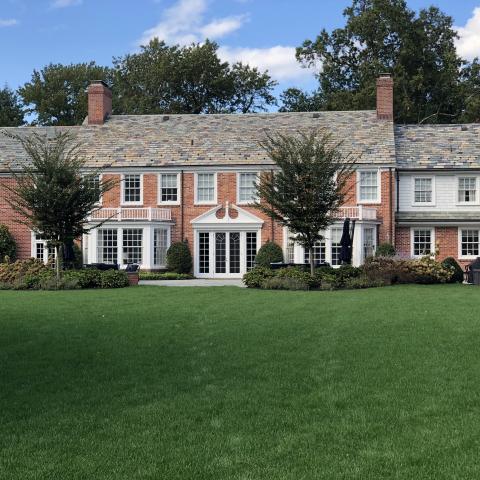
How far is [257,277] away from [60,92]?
1610 inches

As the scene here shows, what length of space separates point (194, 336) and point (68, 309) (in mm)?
5554

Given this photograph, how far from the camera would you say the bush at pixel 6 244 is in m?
34.9

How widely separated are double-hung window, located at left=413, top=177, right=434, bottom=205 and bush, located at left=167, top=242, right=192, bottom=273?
12138mm

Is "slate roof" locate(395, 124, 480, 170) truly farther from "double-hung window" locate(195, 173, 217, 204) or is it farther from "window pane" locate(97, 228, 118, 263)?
"window pane" locate(97, 228, 118, 263)

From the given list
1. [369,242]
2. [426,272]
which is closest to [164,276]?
[369,242]

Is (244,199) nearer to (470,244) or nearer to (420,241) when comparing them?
(420,241)

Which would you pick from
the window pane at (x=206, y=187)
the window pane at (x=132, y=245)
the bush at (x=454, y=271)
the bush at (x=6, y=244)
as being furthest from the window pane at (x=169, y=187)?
the bush at (x=454, y=271)

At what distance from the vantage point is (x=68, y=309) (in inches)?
662

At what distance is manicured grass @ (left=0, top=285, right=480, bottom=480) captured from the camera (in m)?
5.80

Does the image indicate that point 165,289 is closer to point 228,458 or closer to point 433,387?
point 433,387

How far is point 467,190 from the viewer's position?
3516 cm

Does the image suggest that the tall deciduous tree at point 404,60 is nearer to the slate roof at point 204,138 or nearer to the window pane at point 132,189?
the slate roof at point 204,138

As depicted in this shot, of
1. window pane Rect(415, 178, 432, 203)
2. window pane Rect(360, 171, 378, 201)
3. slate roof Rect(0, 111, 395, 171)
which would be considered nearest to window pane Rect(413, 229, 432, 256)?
window pane Rect(415, 178, 432, 203)

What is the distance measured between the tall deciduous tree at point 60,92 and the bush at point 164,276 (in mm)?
30632
